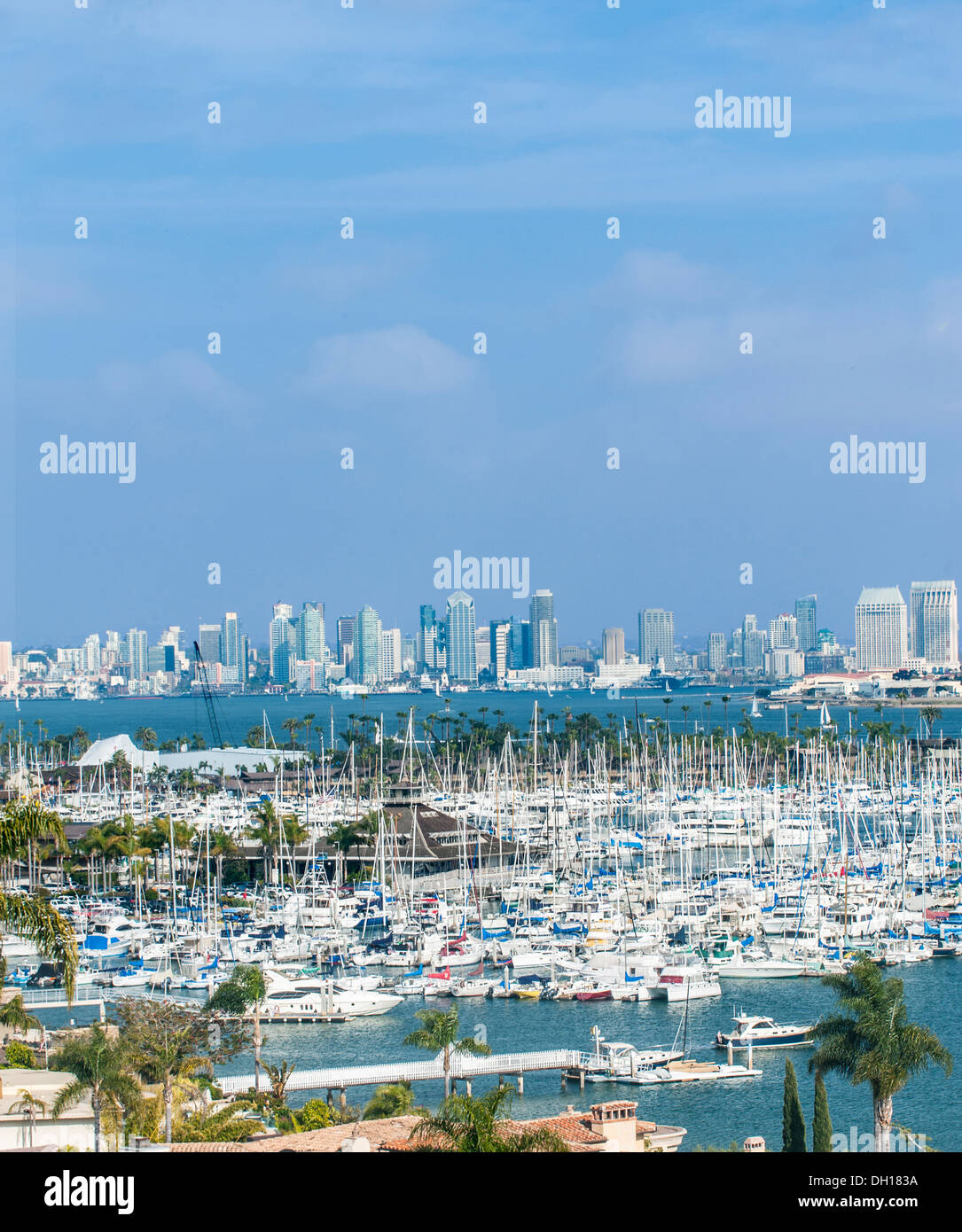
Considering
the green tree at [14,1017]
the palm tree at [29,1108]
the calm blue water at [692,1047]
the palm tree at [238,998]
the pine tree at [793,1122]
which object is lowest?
the calm blue water at [692,1047]

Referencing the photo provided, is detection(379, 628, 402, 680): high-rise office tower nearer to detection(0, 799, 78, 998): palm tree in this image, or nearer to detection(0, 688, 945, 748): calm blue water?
detection(0, 688, 945, 748): calm blue water

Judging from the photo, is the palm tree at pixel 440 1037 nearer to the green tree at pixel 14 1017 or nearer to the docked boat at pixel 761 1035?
the green tree at pixel 14 1017

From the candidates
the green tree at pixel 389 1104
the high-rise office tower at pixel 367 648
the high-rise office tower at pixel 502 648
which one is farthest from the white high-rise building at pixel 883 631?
the green tree at pixel 389 1104

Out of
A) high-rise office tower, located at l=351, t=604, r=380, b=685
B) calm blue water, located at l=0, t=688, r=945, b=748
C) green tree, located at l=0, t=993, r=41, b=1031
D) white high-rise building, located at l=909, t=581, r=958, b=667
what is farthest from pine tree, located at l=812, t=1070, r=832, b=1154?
high-rise office tower, located at l=351, t=604, r=380, b=685

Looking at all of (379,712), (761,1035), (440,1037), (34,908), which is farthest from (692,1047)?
(379,712)
